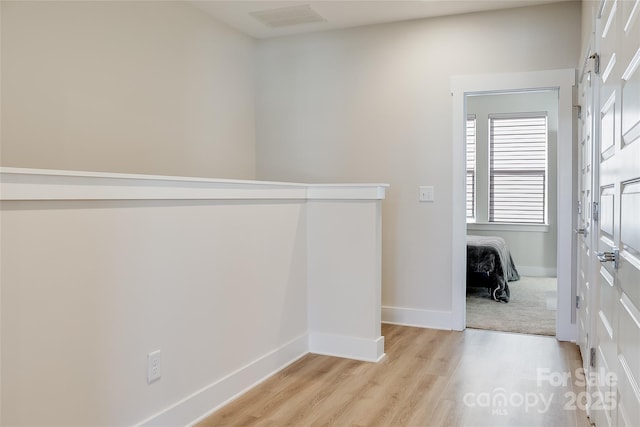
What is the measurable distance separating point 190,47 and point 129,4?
621mm

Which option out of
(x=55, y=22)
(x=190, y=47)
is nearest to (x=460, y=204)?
(x=190, y=47)

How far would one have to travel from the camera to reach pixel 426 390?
2.85 meters

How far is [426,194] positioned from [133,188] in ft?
8.69

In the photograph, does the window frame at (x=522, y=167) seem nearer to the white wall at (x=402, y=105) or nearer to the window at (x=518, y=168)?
the window at (x=518, y=168)

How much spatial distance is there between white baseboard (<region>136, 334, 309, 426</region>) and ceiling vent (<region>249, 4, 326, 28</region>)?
243 centimetres

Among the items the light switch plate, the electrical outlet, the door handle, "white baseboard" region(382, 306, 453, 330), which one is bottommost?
"white baseboard" region(382, 306, 453, 330)

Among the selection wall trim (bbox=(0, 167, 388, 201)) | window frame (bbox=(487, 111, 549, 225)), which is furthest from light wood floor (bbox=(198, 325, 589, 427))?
window frame (bbox=(487, 111, 549, 225))

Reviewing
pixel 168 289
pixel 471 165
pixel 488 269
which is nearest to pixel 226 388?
pixel 168 289

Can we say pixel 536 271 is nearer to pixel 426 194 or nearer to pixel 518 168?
pixel 518 168

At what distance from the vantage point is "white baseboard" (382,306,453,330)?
4160 millimetres

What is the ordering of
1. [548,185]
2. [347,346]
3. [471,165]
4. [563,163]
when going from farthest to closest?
[471,165], [548,185], [563,163], [347,346]

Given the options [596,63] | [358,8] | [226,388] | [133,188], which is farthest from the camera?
[358,8]

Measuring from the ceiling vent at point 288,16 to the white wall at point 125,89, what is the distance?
1.27 feet

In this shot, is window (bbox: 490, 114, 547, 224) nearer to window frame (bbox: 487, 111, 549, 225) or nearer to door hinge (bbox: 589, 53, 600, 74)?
window frame (bbox: 487, 111, 549, 225)
